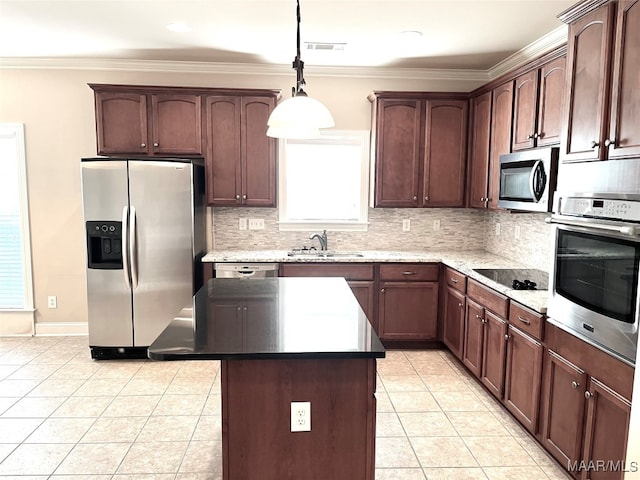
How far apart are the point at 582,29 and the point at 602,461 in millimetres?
1985

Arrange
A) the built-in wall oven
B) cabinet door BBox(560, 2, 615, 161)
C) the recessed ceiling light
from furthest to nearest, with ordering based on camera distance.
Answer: the recessed ceiling light → cabinet door BBox(560, 2, 615, 161) → the built-in wall oven

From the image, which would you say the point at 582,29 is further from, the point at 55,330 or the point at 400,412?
the point at 55,330

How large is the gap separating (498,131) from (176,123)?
2.79 meters

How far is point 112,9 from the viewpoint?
121 inches

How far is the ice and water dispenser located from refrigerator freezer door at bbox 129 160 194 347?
0.15m

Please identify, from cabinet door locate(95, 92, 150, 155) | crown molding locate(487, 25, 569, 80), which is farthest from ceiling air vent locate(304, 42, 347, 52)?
cabinet door locate(95, 92, 150, 155)

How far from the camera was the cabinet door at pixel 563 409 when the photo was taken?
2178mm

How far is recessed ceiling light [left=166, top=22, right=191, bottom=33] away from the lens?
10.9 feet

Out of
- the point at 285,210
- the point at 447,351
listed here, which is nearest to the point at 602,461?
the point at 447,351

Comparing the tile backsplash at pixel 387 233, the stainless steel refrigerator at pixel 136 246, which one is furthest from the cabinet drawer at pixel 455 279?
the stainless steel refrigerator at pixel 136 246

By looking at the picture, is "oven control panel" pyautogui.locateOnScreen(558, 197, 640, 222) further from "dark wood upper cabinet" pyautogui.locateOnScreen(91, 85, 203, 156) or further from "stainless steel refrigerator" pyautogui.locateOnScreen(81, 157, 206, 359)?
"dark wood upper cabinet" pyautogui.locateOnScreen(91, 85, 203, 156)

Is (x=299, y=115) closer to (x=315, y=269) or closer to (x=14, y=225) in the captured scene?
(x=315, y=269)

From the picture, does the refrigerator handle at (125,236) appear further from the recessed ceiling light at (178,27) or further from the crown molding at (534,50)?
the crown molding at (534,50)

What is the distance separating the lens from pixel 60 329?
183 inches
